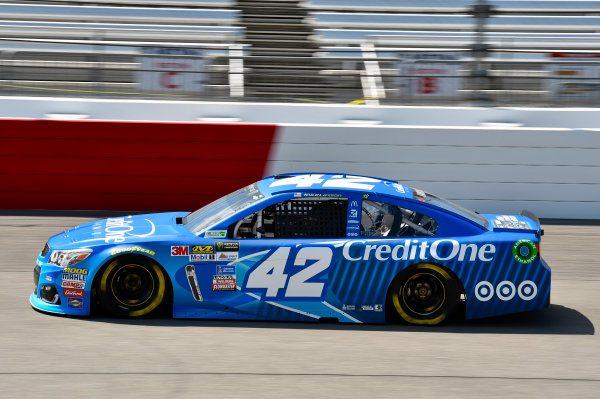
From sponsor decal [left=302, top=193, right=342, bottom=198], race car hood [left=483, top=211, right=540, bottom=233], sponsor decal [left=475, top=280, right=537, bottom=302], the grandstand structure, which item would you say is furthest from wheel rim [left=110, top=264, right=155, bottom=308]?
the grandstand structure

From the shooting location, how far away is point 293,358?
568 centimetres

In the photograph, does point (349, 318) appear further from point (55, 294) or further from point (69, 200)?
point (69, 200)

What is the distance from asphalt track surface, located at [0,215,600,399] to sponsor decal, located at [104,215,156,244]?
2.13 ft

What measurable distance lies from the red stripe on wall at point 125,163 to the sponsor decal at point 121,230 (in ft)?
11.6

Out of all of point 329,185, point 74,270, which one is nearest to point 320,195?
point 329,185

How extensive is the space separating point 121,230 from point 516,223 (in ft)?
10.8

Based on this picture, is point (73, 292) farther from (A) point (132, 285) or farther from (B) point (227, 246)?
(B) point (227, 246)

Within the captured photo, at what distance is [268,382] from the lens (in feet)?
17.1

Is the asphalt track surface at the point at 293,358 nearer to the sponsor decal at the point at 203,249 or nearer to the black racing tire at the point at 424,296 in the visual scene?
the black racing tire at the point at 424,296

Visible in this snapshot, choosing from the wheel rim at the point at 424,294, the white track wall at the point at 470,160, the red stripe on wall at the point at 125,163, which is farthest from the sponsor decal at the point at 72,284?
the white track wall at the point at 470,160

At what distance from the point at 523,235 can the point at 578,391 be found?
1635 mm

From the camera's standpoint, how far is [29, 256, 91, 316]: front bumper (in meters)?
6.39

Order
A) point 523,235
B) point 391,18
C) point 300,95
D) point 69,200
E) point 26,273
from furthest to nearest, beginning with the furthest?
point 391,18, point 300,95, point 69,200, point 26,273, point 523,235

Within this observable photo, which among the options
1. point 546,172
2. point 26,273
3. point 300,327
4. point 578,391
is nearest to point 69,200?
point 26,273
